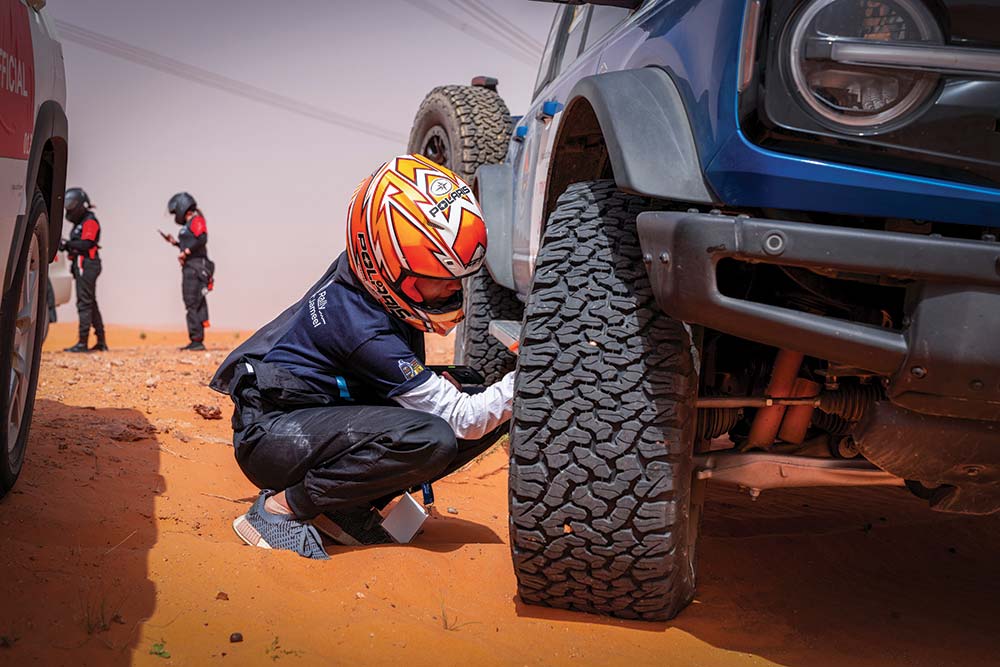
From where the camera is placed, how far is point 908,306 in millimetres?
1997

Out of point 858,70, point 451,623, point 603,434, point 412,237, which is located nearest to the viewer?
point 858,70

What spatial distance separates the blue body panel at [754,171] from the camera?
2002 millimetres

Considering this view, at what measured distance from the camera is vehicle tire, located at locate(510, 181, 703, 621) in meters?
2.35

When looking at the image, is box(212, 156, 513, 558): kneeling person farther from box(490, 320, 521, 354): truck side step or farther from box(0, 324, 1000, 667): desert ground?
box(490, 320, 521, 354): truck side step

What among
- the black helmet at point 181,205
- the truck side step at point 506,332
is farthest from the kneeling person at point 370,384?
the black helmet at point 181,205

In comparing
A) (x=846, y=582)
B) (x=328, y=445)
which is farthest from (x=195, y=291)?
(x=846, y=582)

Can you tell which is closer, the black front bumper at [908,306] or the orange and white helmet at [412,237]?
the black front bumper at [908,306]

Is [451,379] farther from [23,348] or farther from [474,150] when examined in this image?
[474,150]

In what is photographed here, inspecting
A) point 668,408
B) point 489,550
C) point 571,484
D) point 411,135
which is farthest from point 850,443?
point 411,135

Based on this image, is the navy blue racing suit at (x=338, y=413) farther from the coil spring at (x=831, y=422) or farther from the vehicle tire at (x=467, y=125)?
the vehicle tire at (x=467, y=125)

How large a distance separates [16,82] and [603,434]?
5.94 ft

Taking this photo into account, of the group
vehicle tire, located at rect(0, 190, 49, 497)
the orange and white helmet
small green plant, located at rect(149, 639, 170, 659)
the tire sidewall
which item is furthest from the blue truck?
the tire sidewall

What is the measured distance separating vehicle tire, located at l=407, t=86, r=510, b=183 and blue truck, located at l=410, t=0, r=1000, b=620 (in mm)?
2477

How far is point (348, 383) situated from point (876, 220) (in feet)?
5.67
